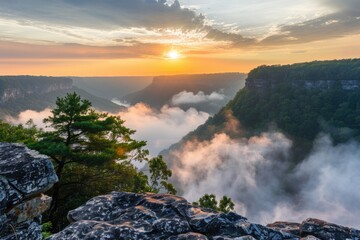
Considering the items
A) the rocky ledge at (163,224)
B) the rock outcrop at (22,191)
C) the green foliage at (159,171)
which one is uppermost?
the rock outcrop at (22,191)

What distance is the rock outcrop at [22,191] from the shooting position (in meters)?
8.18

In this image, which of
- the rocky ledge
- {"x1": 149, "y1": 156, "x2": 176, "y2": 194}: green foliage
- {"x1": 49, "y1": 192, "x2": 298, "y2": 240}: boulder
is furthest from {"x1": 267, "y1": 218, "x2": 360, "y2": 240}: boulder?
{"x1": 149, "y1": 156, "x2": 176, "y2": 194}: green foliage

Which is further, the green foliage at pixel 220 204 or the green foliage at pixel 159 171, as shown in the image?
the green foliage at pixel 159 171

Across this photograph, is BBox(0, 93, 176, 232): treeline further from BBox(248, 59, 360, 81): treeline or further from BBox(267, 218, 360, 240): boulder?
BBox(248, 59, 360, 81): treeline

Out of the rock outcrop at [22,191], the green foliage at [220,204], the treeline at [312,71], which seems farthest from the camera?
the treeline at [312,71]

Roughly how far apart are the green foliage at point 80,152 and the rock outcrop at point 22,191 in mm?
14545

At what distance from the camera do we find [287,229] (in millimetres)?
10289

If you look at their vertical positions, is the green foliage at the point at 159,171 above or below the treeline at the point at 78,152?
below

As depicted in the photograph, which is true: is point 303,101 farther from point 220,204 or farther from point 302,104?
point 220,204

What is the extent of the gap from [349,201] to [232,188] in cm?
6499

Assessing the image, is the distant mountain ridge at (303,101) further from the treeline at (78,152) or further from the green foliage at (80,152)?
the green foliage at (80,152)

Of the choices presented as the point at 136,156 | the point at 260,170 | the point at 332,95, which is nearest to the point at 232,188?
the point at 260,170

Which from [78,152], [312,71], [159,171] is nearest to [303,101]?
[312,71]

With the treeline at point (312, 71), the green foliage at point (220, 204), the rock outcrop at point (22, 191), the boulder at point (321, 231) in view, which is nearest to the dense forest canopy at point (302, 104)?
the treeline at point (312, 71)
